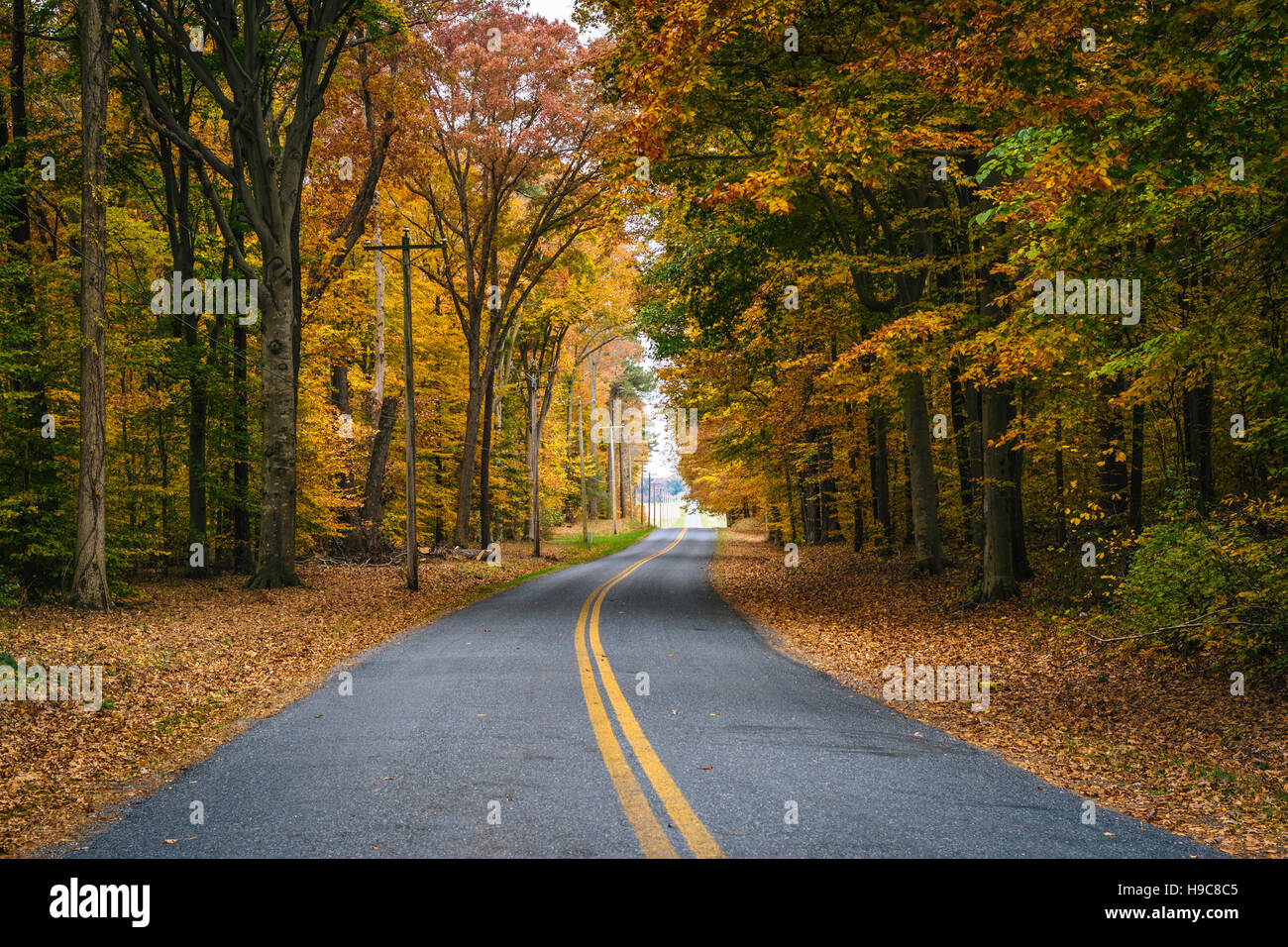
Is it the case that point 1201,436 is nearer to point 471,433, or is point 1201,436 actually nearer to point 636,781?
point 636,781

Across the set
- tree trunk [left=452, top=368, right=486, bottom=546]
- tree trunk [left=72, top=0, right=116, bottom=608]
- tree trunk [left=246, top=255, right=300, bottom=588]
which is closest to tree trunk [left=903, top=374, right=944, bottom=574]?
tree trunk [left=246, top=255, right=300, bottom=588]

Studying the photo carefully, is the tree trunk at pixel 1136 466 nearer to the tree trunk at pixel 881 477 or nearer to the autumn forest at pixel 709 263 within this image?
the autumn forest at pixel 709 263

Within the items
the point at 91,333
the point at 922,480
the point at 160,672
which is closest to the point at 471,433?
the point at 91,333

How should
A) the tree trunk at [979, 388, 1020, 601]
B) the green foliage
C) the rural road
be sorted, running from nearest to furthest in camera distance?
the rural road < the green foliage < the tree trunk at [979, 388, 1020, 601]

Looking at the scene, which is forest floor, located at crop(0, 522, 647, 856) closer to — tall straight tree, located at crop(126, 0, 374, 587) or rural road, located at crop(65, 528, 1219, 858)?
rural road, located at crop(65, 528, 1219, 858)

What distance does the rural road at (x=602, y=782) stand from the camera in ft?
12.6

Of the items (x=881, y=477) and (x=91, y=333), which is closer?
(x=91, y=333)

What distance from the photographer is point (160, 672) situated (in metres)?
8.60

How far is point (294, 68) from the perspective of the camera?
1933 cm

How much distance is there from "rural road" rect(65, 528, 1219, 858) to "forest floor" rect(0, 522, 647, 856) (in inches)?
19.3

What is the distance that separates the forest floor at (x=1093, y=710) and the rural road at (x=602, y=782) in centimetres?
59

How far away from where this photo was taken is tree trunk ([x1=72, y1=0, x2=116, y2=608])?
11750 millimetres

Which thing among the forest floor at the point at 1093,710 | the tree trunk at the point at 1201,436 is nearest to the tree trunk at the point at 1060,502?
the tree trunk at the point at 1201,436

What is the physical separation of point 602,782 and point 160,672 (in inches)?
262
